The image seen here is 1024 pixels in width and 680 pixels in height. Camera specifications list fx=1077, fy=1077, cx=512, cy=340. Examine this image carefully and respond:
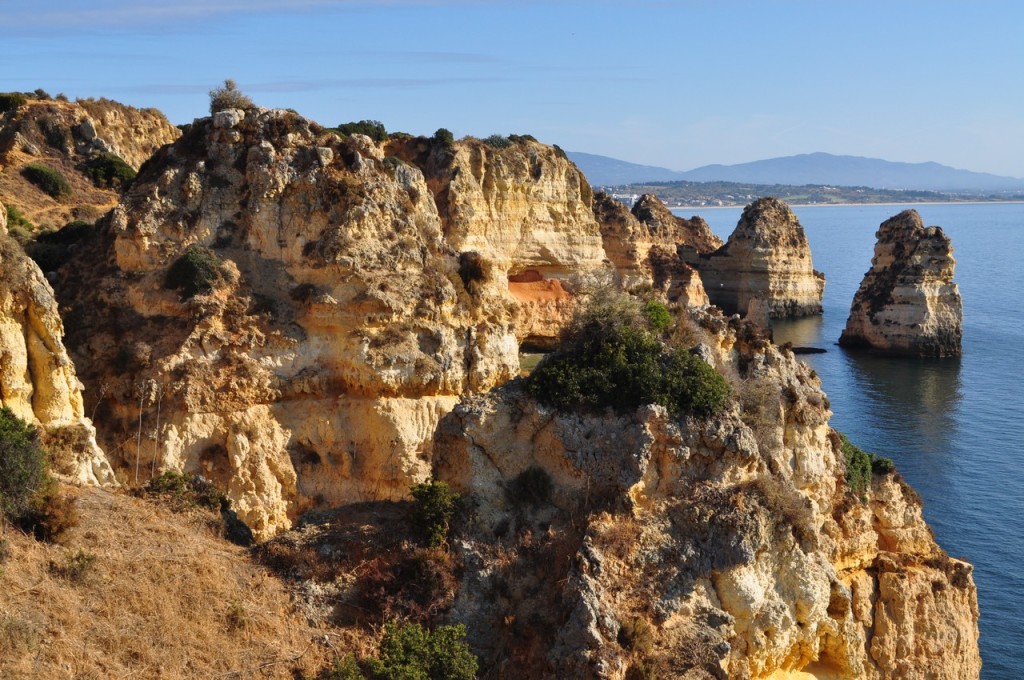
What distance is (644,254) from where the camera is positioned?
80.1m

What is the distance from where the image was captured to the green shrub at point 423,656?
15.7m

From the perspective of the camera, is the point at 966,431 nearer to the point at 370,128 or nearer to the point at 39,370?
the point at 370,128

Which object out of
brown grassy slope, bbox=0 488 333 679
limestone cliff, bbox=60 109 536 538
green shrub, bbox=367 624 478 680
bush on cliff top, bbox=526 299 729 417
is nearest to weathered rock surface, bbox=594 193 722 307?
limestone cliff, bbox=60 109 536 538

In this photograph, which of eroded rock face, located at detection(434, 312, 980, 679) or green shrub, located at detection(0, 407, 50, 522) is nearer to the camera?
eroded rock face, located at detection(434, 312, 980, 679)

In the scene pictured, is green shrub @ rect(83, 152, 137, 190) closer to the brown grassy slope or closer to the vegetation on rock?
the vegetation on rock

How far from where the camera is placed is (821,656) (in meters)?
18.0

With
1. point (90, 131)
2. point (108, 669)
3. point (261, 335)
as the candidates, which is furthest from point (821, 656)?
point (90, 131)

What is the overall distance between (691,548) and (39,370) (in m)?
13.8

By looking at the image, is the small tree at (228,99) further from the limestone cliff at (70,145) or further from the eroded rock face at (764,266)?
the eroded rock face at (764,266)

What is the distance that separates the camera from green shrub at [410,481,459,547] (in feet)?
59.4

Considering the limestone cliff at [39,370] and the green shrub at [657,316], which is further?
the limestone cliff at [39,370]

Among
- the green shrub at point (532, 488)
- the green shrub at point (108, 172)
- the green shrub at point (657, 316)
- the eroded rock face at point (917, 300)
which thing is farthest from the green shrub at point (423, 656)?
the eroded rock face at point (917, 300)

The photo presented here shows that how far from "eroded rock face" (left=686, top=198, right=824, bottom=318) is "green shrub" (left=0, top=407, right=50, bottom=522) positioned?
82.0 meters

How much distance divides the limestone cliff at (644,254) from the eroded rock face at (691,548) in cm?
5080
